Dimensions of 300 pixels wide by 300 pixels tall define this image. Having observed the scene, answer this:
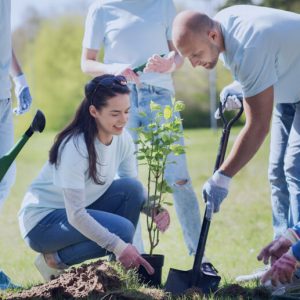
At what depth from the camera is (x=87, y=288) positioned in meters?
3.85

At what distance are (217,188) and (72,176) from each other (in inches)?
29.3

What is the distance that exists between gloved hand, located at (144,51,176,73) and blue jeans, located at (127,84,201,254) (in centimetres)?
20

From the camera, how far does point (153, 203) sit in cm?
435

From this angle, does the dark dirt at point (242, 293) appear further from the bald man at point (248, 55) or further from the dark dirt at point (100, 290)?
the bald man at point (248, 55)

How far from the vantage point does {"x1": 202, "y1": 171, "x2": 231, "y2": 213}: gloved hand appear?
3.88 m

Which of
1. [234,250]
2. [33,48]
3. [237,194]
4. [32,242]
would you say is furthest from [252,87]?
[33,48]

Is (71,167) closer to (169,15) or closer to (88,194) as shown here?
(88,194)

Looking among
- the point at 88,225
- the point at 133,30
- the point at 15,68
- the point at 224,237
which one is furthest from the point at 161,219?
the point at 224,237

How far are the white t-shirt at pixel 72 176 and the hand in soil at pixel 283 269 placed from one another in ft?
3.81

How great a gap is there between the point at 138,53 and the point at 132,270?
4.51 ft

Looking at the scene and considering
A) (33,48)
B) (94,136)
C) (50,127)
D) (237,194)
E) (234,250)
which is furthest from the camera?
(33,48)

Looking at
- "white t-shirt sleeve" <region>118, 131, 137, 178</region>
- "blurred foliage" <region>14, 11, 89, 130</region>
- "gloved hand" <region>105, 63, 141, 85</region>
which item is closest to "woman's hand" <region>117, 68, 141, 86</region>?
"gloved hand" <region>105, 63, 141, 85</region>

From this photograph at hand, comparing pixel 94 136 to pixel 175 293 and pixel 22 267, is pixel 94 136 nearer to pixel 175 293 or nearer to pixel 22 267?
pixel 175 293

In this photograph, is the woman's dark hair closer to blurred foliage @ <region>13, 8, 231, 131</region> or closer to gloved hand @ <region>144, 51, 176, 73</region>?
gloved hand @ <region>144, 51, 176, 73</region>
